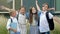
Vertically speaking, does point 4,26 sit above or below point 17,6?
below

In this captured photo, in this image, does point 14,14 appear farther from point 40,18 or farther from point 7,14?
point 7,14

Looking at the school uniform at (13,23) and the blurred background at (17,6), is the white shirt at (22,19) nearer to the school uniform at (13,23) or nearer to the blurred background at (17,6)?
the school uniform at (13,23)

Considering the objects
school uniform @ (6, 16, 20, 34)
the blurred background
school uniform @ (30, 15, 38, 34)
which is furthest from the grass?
school uniform @ (6, 16, 20, 34)

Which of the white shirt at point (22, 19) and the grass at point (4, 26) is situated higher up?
the white shirt at point (22, 19)

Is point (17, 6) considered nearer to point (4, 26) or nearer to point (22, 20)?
point (4, 26)

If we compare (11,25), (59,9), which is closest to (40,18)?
(11,25)

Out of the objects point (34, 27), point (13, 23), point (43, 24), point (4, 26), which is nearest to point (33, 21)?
point (34, 27)

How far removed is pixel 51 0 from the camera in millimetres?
12164

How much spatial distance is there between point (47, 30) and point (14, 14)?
1.28 m

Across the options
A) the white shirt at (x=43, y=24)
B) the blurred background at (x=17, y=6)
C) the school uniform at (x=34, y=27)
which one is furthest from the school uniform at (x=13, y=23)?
the blurred background at (x=17, y=6)

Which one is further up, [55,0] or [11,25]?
[55,0]

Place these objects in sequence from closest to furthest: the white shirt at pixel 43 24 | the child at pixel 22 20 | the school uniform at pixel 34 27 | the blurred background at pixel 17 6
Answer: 1. the white shirt at pixel 43 24
2. the school uniform at pixel 34 27
3. the child at pixel 22 20
4. the blurred background at pixel 17 6

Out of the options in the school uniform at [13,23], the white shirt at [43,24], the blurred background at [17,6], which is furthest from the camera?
the blurred background at [17,6]

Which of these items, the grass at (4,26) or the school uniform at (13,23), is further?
the grass at (4,26)
